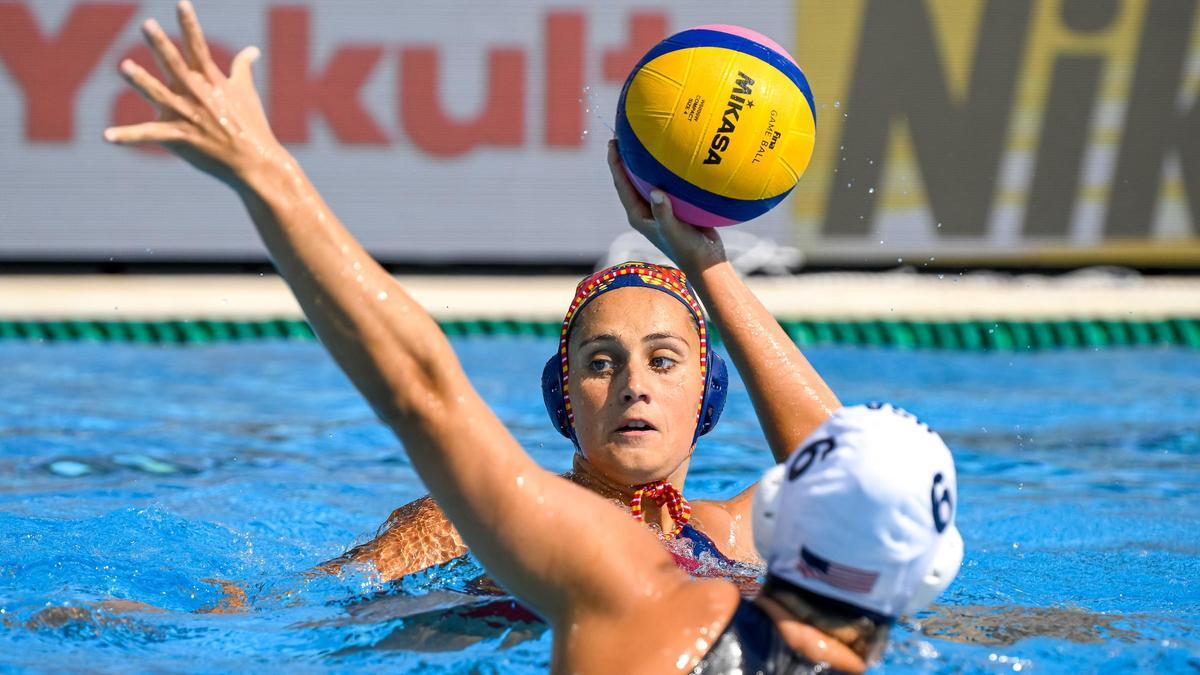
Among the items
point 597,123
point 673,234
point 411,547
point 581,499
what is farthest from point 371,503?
point 597,123

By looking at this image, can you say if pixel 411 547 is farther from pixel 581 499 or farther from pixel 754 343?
pixel 581 499

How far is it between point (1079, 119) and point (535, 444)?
5.90 meters

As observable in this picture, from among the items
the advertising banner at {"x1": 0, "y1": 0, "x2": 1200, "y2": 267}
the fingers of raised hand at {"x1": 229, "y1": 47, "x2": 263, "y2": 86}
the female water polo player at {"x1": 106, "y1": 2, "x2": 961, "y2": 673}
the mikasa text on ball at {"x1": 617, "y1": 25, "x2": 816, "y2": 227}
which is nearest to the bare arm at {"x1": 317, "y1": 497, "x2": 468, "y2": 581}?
the mikasa text on ball at {"x1": 617, "y1": 25, "x2": 816, "y2": 227}

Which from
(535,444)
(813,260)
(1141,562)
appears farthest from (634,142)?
(813,260)

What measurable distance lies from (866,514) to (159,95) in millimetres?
1042

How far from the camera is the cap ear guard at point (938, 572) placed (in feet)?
6.39

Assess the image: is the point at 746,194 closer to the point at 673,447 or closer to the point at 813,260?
the point at 673,447

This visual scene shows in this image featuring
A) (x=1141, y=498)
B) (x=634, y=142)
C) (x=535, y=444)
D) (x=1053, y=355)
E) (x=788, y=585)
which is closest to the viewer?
(x=788, y=585)

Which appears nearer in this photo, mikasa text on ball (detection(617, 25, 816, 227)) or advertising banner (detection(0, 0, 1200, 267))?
mikasa text on ball (detection(617, 25, 816, 227))

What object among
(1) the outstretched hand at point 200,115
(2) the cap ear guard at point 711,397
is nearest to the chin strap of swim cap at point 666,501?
(2) the cap ear guard at point 711,397

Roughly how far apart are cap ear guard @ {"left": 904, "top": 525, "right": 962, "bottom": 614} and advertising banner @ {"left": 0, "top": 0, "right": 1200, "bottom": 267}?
805 centimetres

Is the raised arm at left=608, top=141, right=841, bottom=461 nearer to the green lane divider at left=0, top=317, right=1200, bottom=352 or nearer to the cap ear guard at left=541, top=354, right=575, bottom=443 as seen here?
the cap ear guard at left=541, top=354, right=575, bottom=443

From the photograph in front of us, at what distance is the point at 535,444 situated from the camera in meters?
5.73

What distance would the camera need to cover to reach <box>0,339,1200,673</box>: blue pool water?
9.64 ft
